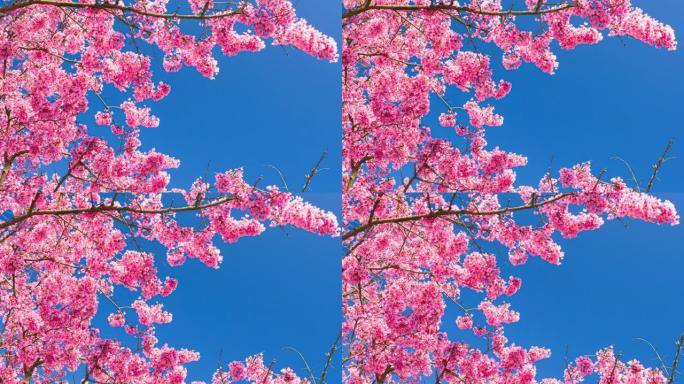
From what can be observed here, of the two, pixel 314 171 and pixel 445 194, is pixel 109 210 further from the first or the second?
pixel 445 194

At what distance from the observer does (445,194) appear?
4.45 metres

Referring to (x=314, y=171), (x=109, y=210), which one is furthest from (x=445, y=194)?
(x=109, y=210)

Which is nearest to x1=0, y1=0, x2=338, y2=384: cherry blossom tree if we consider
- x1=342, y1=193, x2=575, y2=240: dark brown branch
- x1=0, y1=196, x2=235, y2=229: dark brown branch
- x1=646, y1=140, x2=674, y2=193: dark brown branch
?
x1=0, y1=196, x2=235, y2=229: dark brown branch

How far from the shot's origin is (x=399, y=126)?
4.22m

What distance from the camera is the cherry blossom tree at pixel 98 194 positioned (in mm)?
4039

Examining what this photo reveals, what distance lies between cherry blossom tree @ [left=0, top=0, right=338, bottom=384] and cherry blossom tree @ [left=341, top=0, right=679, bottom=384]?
2.00 ft

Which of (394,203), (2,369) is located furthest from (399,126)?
(2,369)

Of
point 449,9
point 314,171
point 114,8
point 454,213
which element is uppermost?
point 449,9

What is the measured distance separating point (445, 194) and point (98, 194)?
2496 mm

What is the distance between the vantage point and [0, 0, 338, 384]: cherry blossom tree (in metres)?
4.04

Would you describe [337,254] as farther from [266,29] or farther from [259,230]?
[266,29]

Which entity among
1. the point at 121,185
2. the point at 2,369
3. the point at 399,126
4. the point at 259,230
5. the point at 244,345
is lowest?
the point at 2,369

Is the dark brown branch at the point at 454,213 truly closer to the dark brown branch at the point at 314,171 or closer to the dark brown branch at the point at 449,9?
the dark brown branch at the point at 314,171

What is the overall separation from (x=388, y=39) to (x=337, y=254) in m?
1.65
